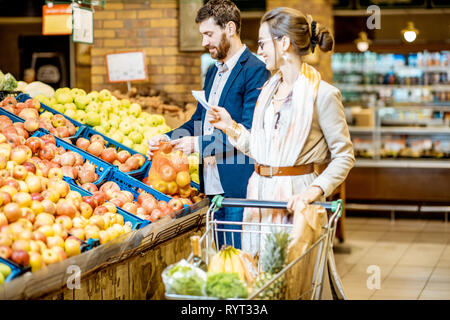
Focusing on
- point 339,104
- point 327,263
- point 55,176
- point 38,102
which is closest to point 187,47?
point 38,102

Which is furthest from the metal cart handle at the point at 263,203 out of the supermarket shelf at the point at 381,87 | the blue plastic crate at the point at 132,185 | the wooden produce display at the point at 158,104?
the supermarket shelf at the point at 381,87

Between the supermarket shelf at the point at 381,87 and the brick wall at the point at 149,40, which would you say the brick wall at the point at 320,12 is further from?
the supermarket shelf at the point at 381,87

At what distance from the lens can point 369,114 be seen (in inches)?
354

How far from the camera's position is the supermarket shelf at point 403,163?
8375 millimetres

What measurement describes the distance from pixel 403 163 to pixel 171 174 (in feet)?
17.8

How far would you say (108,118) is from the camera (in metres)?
4.98

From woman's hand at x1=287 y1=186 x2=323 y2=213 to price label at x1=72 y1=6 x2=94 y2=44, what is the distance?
3729 millimetres

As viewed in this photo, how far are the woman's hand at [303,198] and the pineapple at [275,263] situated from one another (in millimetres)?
248

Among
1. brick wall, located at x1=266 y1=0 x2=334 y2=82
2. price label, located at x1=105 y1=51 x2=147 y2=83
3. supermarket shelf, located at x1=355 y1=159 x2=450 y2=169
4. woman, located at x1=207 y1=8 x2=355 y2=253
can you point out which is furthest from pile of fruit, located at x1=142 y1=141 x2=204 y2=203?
supermarket shelf, located at x1=355 y1=159 x2=450 y2=169

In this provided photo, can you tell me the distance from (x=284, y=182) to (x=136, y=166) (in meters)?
1.65
